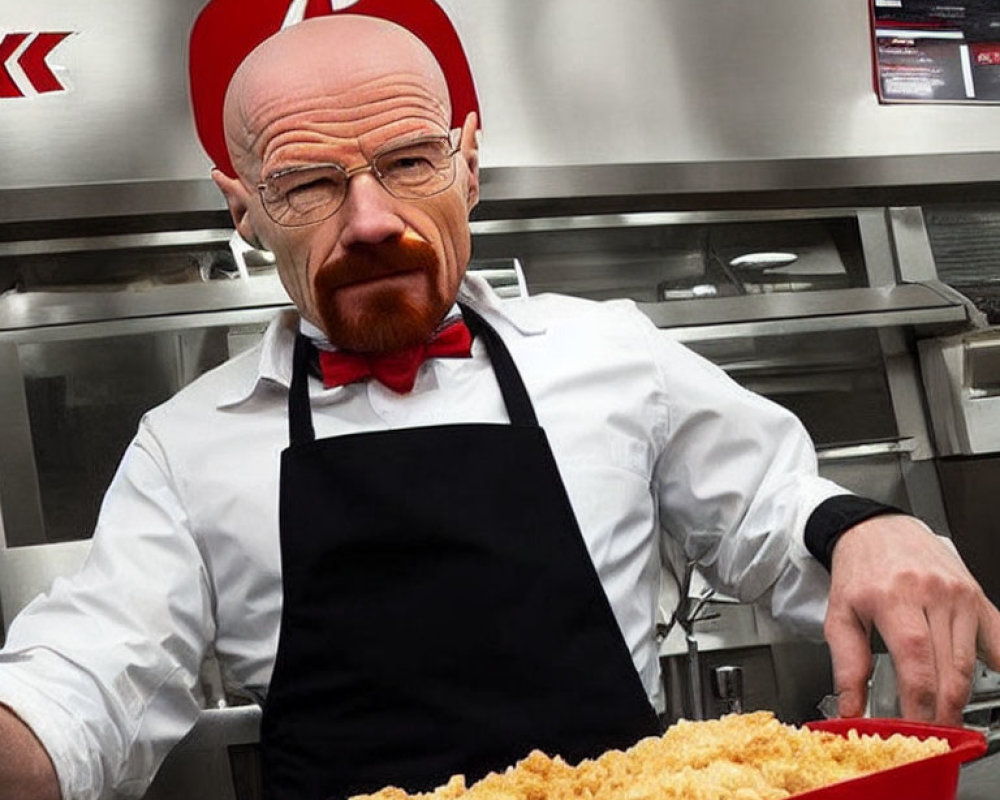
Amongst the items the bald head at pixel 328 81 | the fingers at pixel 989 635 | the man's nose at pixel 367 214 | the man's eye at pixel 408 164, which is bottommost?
the fingers at pixel 989 635

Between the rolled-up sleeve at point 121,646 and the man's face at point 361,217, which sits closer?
the rolled-up sleeve at point 121,646

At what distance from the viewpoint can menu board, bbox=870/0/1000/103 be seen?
2.16 m

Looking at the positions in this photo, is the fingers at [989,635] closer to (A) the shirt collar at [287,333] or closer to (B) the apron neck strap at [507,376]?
(B) the apron neck strap at [507,376]

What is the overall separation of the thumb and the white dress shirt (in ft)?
0.74

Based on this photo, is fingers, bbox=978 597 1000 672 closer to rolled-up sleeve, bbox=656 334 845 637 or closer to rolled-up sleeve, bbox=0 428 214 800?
rolled-up sleeve, bbox=656 334 845 637

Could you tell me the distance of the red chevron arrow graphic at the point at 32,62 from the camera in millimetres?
1829

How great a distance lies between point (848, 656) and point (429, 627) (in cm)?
47

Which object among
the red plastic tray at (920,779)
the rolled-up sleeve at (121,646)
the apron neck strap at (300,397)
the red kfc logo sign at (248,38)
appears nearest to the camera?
the red plastic tray at (920,779)

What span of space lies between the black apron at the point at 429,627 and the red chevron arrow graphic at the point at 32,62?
858mm

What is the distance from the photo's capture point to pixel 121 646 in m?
1.26

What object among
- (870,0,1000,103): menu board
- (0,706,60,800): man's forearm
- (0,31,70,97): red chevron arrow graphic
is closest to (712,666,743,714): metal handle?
(870,0,1000,103): menu board

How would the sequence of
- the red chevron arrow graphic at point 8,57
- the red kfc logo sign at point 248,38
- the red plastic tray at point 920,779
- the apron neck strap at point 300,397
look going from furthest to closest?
the red chevron arrow graphic at point 8,57 < the red kfc logo sign at point 248,38 < the apron neck strap at point 300,397 < the red plastic tray at point 920,779

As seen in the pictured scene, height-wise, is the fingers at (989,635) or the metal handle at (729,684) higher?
the fingers at (989,635)

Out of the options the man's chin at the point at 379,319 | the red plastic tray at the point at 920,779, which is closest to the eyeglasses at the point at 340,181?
the man's chin at the point at 379,319
